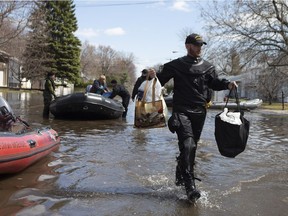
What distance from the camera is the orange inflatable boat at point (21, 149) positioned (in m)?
5.27

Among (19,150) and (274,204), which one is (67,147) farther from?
(274,204)

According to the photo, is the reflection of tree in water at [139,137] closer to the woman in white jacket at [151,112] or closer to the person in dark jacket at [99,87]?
the woman in white jacket at [151,112]

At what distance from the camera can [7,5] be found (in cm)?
2677

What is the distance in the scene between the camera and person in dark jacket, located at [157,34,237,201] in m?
4.80

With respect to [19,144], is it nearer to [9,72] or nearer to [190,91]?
[190,91]

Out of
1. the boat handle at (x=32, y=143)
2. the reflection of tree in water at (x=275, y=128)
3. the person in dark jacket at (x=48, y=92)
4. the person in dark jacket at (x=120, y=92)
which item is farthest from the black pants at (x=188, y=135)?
the person in dark jacket at (x=120, y=92)

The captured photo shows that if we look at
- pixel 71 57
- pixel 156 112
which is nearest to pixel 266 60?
pixel 156 112

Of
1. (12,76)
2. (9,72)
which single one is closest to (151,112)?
(9,72)

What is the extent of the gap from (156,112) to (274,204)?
229 centimetres

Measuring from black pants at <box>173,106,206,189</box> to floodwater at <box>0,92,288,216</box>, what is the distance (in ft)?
1.08

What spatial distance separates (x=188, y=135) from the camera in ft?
15.6

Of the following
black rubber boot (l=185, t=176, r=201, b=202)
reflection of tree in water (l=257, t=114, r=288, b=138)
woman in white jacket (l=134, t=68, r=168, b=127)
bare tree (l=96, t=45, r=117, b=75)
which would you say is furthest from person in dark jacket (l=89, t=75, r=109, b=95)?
bare tree (l=96, t=45, r=117, b=75)

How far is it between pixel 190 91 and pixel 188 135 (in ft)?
1.80

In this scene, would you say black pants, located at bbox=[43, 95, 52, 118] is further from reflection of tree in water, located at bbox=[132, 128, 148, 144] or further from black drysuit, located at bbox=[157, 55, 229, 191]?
black drysuit, located at bbox=[157, 55, 229, 191]
